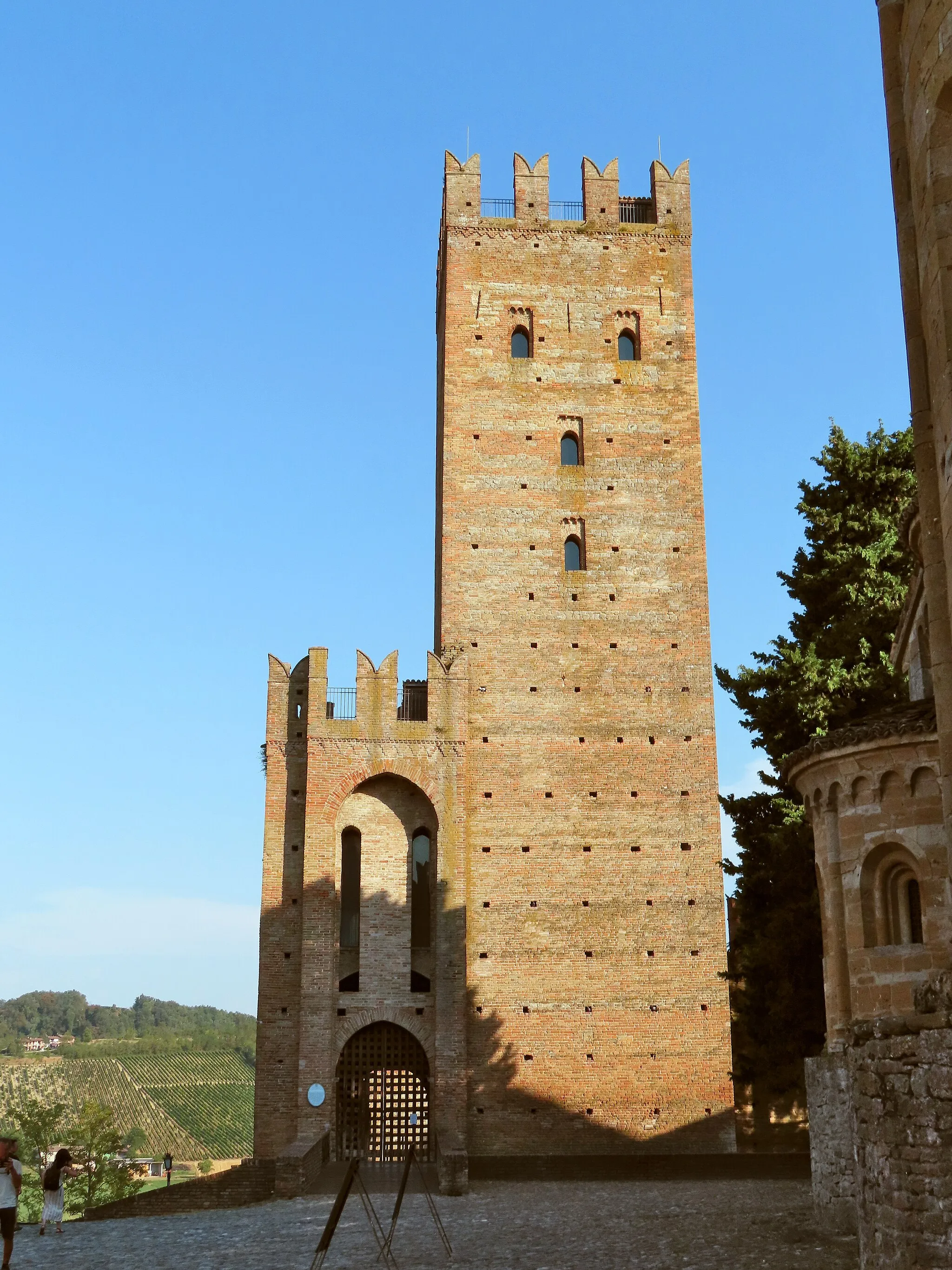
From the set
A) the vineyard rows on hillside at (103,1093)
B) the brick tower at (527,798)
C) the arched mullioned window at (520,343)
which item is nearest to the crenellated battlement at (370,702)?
the brick tower at (527,798)

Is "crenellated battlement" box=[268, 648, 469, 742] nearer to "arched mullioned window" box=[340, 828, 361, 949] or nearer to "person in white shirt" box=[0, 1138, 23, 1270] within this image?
"arched mullioned window" box=[340, 828, 361, 949]

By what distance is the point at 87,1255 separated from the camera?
51.1 feet

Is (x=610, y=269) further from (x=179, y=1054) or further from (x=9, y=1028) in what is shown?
(x=9, y=1028)

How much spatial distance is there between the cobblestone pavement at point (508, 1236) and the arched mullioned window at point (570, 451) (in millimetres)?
15100

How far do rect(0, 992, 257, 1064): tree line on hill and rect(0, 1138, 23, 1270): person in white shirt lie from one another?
104m

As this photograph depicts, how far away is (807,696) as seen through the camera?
22.4 m

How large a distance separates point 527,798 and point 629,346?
35.4 feet

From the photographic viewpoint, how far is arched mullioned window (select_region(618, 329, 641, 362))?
30.7 metres

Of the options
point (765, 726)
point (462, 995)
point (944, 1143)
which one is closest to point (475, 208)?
point (765, 726)

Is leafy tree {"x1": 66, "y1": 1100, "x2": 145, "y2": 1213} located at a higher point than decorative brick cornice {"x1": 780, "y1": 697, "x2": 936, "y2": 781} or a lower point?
lower

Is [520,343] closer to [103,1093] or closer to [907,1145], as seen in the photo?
[907,1145]

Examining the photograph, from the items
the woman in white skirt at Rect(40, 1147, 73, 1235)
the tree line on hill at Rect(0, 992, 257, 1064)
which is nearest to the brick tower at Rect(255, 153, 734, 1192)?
the woman in white skirt at Rect(40, 1147, 73, 1235)

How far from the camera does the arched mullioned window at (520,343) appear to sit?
101 feet

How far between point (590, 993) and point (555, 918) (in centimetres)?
157
